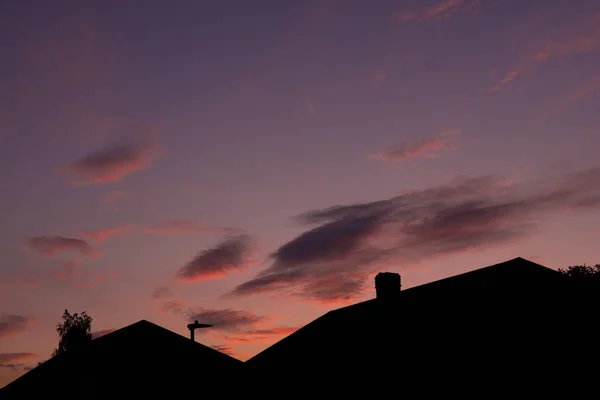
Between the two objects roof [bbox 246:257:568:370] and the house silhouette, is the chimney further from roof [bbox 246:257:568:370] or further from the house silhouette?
roof [bbox 246:257:568:370]

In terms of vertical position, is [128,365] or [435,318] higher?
[435,318]

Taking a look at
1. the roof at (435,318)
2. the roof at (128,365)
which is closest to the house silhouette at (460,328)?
the roof at (435,318)

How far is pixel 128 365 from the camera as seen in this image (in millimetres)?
28344

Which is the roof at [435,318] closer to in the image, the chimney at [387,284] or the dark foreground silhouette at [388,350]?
the dark foreground silhouette at [388,350]

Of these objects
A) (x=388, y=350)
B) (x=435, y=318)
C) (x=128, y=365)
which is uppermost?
(x=435, y=318)

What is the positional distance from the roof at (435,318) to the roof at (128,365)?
131 inches

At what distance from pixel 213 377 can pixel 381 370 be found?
9372mm

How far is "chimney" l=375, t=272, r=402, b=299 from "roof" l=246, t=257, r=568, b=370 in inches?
18.6

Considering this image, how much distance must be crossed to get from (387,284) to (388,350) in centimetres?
481

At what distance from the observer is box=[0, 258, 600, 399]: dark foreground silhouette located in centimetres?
1977

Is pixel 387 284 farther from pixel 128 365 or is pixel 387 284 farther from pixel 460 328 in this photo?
pixel 128 365

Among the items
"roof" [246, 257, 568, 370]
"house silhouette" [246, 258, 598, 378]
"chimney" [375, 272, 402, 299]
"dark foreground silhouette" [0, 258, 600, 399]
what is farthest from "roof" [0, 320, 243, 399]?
"chimney" [375, 272, 402, 299]

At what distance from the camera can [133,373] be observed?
28078 millimetres

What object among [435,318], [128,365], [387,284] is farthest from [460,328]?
[128,365]
